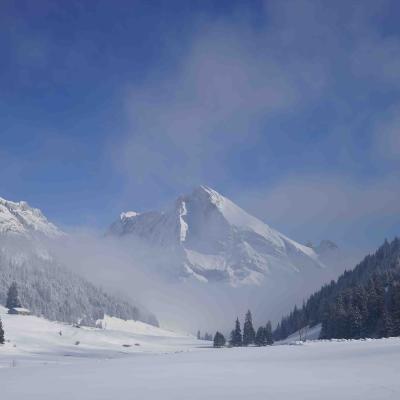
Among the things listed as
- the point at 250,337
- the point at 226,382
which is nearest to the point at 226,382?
the point at 226,382

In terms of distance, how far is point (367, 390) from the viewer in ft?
51.1

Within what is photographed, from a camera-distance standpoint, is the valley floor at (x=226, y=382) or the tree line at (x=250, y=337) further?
the tree line at (x=250, y=337)

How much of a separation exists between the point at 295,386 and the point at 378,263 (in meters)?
166

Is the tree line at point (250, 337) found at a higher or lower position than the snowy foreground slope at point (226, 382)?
higher

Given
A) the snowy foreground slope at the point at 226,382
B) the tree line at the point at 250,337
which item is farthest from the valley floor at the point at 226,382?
the tree line at the point at 250,337

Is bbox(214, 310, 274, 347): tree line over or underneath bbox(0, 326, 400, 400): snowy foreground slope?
over

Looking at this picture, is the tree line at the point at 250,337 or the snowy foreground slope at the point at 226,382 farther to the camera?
the tree line at the point at 250,337

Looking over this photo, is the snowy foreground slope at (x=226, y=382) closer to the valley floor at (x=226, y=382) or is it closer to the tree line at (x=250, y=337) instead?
the valley floor at (x=226, y=382)

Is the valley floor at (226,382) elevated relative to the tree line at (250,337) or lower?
lower

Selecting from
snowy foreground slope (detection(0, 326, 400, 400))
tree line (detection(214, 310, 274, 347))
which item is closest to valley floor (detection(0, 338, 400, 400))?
snowy foreground slope (detection(0, 326, 400, 400))

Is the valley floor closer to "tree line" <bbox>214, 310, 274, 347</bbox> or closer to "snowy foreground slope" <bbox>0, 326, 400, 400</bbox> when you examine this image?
"snowy foreground slope" <bbox>0, 326, 400, 400</bbox>

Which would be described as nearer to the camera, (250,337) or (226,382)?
(226,382)

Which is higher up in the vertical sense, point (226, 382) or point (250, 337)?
point (250, 337)

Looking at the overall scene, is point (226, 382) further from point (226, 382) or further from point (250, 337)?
point (250, 337)
